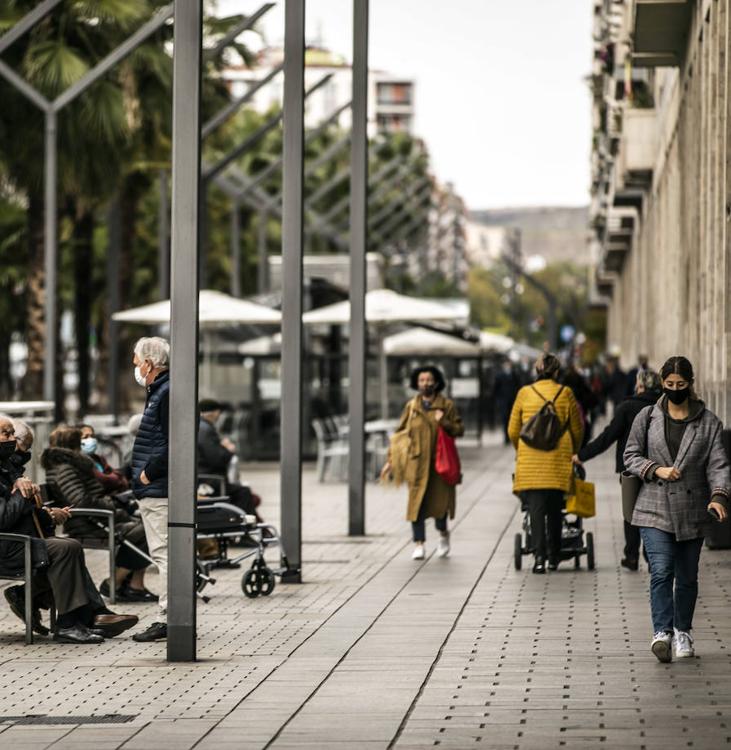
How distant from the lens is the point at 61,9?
99.8 feet

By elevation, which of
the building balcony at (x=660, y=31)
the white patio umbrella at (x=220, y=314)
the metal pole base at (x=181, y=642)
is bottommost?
the metal pole base at (x=181, y=642)

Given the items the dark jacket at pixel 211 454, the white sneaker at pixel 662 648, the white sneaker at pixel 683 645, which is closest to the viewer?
the white sneaker at pixel 662 648

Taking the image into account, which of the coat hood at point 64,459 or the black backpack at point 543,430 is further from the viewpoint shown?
the black backpack at point 543,430

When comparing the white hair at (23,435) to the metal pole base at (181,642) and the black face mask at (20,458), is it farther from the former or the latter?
the metal pole base at (181,642)

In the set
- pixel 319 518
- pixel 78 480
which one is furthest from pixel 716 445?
pixel 319 518

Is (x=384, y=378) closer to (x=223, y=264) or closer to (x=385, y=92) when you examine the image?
(x=223, y=264)

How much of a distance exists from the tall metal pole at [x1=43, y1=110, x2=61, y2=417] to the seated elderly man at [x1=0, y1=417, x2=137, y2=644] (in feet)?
46.5

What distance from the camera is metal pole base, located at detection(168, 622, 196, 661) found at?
1081cm

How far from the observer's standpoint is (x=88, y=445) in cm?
1471

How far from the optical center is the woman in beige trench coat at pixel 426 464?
671 inches

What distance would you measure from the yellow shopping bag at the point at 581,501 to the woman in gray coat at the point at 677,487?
16.1ft

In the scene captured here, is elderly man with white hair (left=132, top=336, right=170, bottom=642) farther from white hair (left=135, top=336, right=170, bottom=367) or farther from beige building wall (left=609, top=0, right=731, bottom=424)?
beige building wall (left=609, top=0, right=731, bottom=424)

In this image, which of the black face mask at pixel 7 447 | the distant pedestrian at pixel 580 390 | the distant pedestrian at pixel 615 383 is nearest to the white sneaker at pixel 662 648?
the black face mask at pixel 7 447

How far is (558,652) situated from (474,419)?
39107 mm
